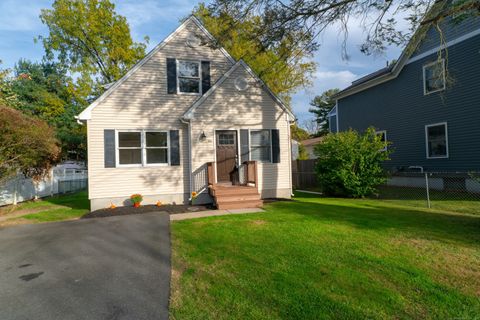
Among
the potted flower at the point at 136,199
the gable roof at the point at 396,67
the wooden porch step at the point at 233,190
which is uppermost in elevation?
the gable roof at the point at 396,67

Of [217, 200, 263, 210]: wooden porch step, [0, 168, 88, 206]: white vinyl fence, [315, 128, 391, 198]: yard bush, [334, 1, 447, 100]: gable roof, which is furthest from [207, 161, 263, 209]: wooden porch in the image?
[0, 168, 88, 206]: white vinyl fence

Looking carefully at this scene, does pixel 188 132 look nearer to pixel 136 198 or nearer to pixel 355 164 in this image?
pixel 136 198

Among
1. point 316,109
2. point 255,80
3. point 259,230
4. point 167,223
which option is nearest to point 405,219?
point 259,230

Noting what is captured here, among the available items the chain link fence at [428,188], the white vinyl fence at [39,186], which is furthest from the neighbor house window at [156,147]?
the chain link fence at [428,188]

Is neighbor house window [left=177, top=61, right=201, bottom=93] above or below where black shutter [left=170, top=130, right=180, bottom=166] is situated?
above

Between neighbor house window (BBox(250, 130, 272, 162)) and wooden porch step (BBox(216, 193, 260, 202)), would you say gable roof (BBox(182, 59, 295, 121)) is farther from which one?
wooden porch step (BBox(216, 193, 260, 202))

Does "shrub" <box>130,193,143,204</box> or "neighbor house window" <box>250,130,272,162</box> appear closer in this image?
"shrub" <box>130,193,143,204</box>

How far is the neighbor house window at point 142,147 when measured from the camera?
938 cm

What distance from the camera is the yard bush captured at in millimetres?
10398

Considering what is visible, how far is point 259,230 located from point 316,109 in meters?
41.1

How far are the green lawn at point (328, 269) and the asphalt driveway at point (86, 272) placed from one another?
1.10ft

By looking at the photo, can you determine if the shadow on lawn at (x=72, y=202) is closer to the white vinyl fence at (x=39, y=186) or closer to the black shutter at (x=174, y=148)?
the white vinyl fence at (x=39, y=186)

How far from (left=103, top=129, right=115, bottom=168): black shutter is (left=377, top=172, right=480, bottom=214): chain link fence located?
10.0m

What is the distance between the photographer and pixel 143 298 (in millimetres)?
3008
